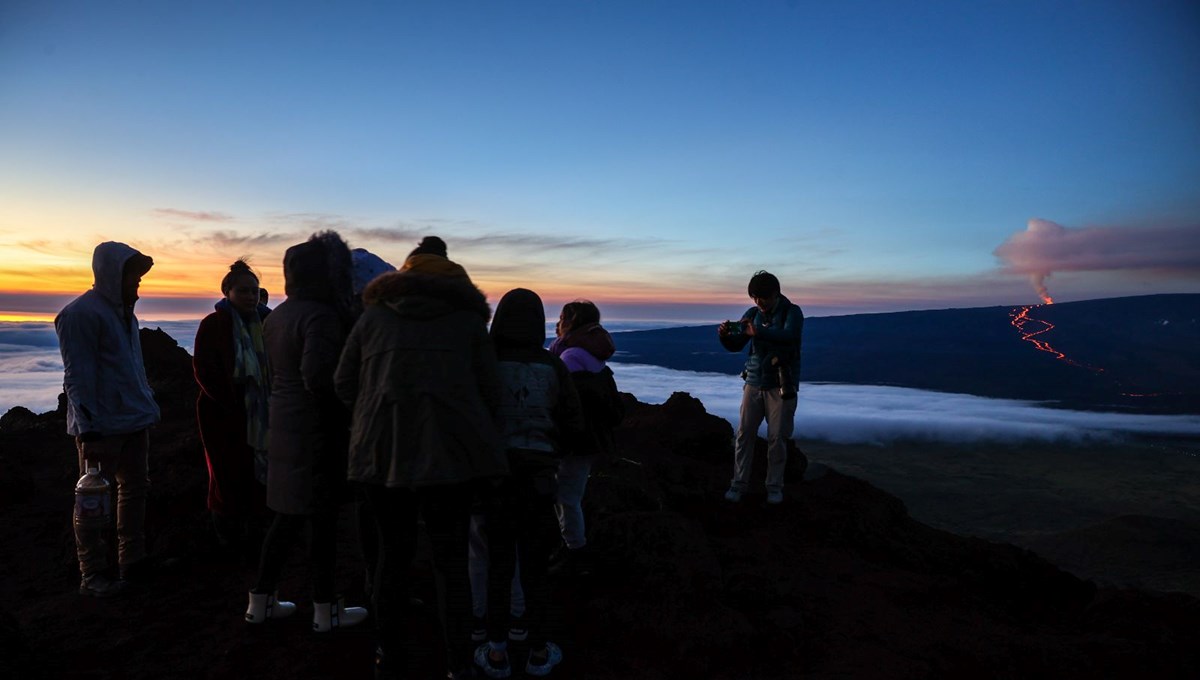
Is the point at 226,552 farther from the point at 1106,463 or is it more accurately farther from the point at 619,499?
the point at 1106,463

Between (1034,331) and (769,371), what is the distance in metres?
65.6

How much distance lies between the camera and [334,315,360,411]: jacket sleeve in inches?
96.5

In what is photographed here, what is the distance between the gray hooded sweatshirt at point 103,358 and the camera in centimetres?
340

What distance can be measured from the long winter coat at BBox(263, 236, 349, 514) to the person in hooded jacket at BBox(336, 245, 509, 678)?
232 millimetres

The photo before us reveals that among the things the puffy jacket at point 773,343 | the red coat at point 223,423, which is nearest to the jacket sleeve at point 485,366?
the red coat at point 223,423

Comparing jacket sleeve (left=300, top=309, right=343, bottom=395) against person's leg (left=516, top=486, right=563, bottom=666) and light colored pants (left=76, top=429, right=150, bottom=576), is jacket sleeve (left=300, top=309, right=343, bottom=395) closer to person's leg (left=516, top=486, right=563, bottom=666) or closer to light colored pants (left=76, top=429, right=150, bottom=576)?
person's leg (left=516, top=486, right=563, bottom=666)

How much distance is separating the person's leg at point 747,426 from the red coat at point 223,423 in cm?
377

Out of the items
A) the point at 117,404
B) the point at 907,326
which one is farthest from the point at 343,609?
the point at 907,326

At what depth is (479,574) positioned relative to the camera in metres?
2.94

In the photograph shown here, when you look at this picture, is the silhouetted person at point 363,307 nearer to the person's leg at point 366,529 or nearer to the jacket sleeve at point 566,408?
the person's leg at point 366,529

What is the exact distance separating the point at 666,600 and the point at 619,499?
1.70 m

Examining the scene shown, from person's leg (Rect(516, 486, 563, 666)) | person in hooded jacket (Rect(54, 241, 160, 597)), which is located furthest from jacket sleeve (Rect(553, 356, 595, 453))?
person in hooded jacket (Rect(54, 241, 160, 597))

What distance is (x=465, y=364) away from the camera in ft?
7.93

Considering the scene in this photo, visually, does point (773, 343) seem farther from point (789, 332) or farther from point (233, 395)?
point (233, 395)
